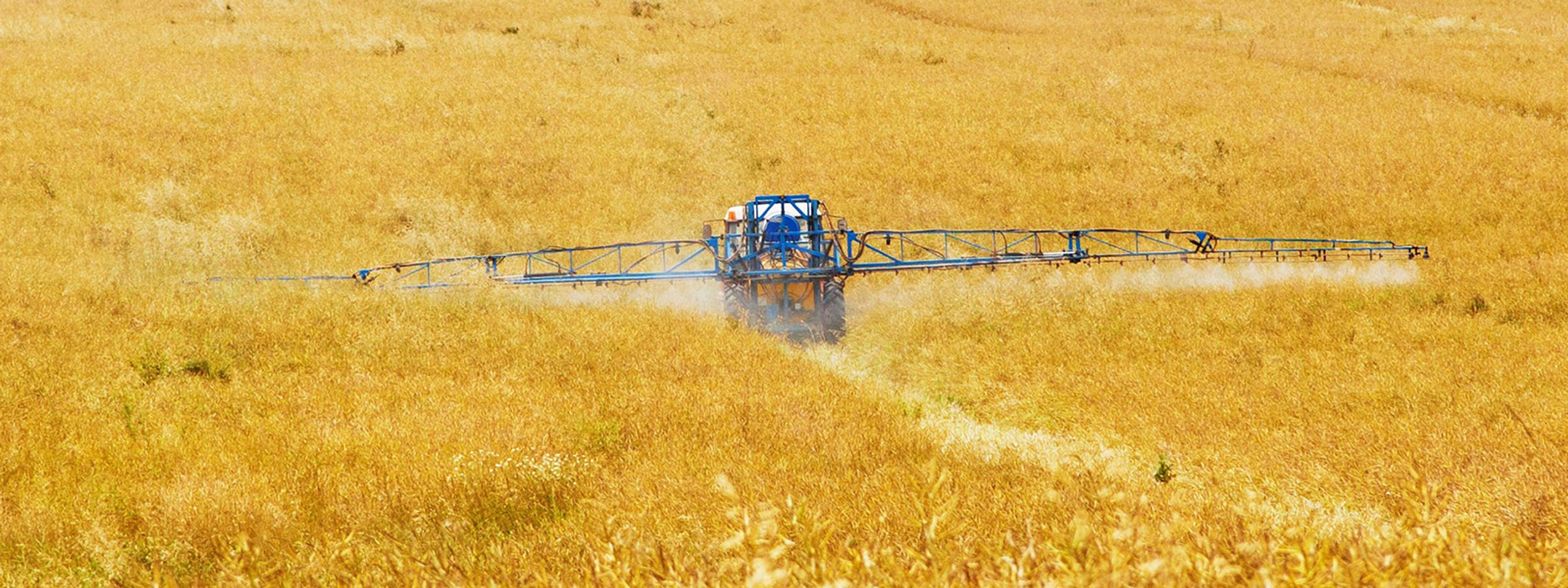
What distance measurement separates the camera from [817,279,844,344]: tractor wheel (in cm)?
1503

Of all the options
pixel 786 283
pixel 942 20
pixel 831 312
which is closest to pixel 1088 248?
pixel 831 312

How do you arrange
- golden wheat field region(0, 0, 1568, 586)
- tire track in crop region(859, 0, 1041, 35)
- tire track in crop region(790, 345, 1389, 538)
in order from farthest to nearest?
tire track in crop region(859, 0, 1041, 35), tire track in crop region(790, 345, 1389, 538), golden wheat field region(0, 0, 1568, 586)

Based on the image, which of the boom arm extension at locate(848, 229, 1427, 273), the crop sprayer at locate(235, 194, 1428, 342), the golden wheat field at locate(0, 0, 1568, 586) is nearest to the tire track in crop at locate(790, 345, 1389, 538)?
the golden wheat field at locate(0, 0, 1568, 586)

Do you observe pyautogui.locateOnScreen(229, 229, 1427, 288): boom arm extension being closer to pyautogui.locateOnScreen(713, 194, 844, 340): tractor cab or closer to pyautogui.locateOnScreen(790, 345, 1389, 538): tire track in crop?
pyautogui.locateOnScreen(713, 194, 844, 340): tractor cab

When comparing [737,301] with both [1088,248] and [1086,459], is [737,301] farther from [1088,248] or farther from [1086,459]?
[1088,248]

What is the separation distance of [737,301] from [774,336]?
1.61m

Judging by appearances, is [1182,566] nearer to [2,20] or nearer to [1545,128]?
[1545,128]

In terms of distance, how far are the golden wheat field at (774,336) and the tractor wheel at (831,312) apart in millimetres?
482

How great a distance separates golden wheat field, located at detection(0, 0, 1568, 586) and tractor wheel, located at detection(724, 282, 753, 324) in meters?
0.34

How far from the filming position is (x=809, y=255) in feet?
51.7

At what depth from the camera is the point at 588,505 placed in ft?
17.4

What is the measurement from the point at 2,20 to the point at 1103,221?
144 feet

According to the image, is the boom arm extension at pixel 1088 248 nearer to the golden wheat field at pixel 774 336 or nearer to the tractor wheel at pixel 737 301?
the golden wheat field at pixel 774 336

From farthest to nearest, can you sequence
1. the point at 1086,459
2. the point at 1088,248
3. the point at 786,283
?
the point at 1088,248, the point at 786,283, the point at 1086,459
